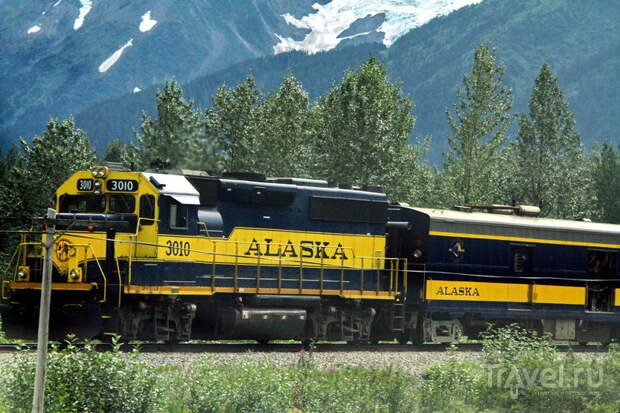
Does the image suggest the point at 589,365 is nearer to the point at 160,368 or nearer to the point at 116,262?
the point at 160,368

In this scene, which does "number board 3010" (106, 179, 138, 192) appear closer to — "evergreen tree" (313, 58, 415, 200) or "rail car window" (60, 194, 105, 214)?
"rail car window" (60, 194, 105, 214)

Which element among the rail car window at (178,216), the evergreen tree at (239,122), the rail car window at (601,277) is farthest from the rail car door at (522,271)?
the evergreen tree at (239,122)

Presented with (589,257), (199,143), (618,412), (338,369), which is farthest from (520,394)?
(589,257)

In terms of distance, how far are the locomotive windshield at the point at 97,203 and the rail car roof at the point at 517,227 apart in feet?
32.4

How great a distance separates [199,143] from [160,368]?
27.5 ft

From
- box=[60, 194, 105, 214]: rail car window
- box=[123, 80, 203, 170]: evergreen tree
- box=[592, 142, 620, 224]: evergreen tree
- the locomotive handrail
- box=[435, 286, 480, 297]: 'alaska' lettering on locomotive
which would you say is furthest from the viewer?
box=[592, 142, 620, 224]: evergreen tree

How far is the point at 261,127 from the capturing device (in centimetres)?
5778

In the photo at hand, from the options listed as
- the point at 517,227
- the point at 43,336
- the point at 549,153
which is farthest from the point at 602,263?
the point at 549,153

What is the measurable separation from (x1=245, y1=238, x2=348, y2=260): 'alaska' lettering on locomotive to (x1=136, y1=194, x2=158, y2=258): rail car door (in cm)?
316

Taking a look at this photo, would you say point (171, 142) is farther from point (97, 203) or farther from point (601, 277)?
point (601, 277)

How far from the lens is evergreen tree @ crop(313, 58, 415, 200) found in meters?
52.9

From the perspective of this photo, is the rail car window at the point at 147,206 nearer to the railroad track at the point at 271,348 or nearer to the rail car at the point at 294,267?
the rail car at the point at 294,267

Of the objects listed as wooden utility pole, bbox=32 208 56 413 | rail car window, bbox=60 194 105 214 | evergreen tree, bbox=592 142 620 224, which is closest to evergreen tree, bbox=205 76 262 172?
rail car window, bbox=60 194 105 214

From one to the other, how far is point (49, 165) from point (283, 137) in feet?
49.7
